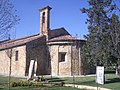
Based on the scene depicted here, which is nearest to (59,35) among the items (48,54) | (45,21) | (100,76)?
(45,21)

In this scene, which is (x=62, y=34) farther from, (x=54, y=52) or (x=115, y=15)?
(x=115, y=15)

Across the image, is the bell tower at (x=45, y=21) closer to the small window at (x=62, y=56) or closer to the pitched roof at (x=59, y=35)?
the pitched roof at (x=59, y=35)

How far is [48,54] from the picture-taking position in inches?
1405

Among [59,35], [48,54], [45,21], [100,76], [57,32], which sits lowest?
[100,76]

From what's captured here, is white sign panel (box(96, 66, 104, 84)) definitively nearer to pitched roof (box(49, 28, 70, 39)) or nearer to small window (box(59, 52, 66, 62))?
small window (box(59, 52, 66, 62))

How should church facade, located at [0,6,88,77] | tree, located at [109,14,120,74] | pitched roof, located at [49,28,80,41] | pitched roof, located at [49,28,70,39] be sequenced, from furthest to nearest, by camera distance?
pitched roof, located at [49,28,70,39] → pitched roof, located at [49,28,80,41] → church facade, located at [0,6,88,77] → tree, located at [109,14,120,74]

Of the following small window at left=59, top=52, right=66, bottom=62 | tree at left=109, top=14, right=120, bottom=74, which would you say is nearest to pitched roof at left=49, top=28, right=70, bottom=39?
small window at left=59, top=52, right=66, bottom=62

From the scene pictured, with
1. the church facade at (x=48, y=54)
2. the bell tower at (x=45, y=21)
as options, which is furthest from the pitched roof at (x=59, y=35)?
the bell tower at (x=45, y=21)

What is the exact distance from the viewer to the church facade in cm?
3300

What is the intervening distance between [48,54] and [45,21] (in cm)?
535

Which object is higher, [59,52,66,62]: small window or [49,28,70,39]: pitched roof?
[49,28,70,39]: pitched roof

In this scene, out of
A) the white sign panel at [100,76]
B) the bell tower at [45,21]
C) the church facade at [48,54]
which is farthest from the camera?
the bell tower at [45,21]

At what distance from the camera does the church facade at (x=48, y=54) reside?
33.0 m

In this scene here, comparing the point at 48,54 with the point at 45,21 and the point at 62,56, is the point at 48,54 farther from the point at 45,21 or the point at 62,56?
the point at 45,21
